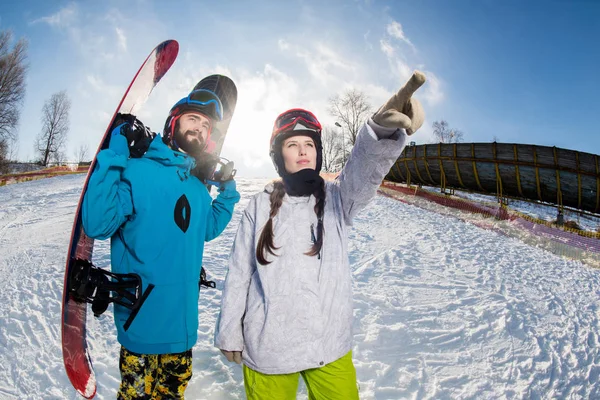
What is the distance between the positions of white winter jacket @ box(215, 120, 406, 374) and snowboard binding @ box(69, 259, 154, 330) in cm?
47

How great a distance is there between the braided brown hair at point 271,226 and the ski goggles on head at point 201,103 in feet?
2.42

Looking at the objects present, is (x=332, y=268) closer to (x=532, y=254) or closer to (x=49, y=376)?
(x=49, y=376)

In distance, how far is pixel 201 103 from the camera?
197 cm

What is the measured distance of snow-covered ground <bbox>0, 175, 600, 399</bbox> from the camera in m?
2.65

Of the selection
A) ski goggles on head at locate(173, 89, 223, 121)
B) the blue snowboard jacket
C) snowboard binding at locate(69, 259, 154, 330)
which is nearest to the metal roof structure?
ski goggles on head at locate(173, 89, 223, 121)

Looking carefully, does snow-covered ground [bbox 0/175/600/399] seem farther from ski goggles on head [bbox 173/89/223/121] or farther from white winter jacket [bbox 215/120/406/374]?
ski goggles on head [bbox 173/89/223/121]

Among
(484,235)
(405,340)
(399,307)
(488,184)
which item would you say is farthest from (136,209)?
(488,184)

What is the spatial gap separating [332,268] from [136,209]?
1107mm

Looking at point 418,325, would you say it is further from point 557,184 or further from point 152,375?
point 557,184

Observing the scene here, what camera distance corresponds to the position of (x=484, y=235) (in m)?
8.65

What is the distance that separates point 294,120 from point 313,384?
4.66 ft

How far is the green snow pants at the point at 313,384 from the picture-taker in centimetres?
141

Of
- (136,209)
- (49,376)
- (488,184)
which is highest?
(488,184)

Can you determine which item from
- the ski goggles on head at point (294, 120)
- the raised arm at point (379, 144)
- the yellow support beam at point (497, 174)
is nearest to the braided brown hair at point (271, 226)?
the raised arm at point (379, 144)
